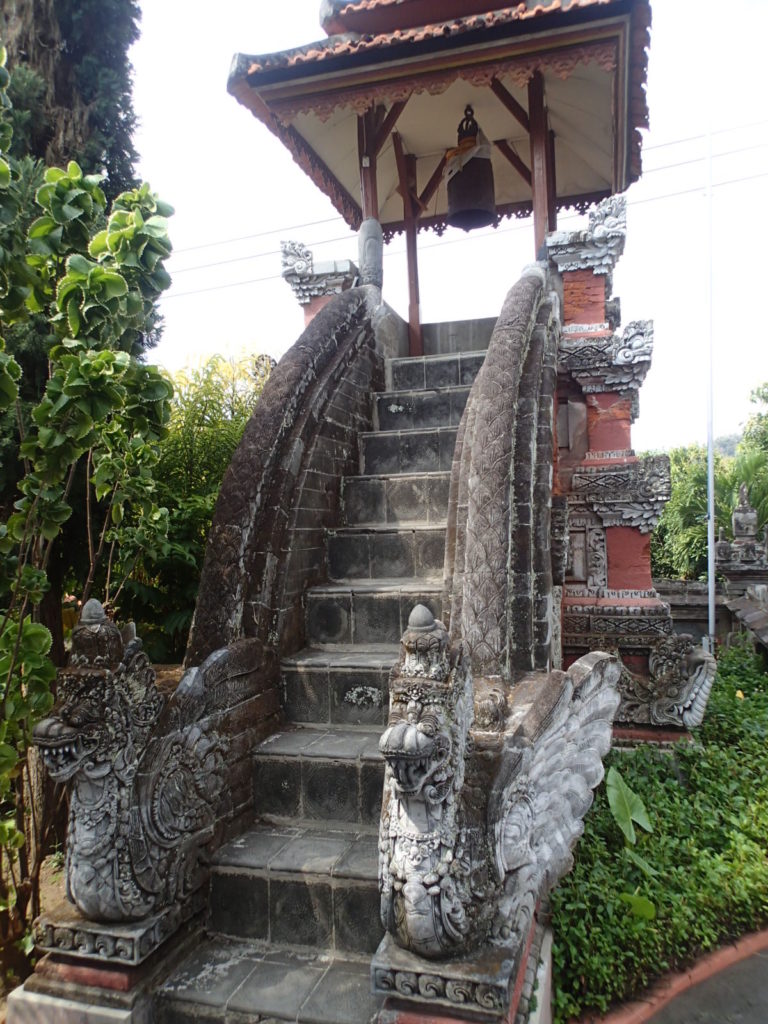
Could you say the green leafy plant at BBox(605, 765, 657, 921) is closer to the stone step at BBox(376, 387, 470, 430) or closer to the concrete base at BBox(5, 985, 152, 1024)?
the concrete base at BBox(5, 985, 152, 1024)

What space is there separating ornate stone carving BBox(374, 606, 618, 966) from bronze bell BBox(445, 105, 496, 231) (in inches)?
209

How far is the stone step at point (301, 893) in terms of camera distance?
2771 millimetres

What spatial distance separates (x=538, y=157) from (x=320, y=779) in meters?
4.92

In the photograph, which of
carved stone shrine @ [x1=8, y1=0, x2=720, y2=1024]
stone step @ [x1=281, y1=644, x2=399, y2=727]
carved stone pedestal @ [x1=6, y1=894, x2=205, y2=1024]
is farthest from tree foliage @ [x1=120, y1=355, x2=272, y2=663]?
carved stone pedestal @ [x1=6, y1=894, x2=205, y2=1024]

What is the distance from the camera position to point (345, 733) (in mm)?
3541

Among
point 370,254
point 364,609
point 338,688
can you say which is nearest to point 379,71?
point 370,254

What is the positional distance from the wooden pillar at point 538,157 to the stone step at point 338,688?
3.60m

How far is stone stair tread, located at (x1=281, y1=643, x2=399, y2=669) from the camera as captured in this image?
3.61m

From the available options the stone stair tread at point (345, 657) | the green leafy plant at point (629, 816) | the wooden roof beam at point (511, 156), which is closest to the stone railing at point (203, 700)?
the stone stair tread at point (345, 657)

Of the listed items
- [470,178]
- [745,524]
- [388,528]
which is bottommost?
[388,528]

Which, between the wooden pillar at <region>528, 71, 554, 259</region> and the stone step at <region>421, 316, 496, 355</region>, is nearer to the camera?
the wooden pillar at <region>528, 71, 554, 259</region>

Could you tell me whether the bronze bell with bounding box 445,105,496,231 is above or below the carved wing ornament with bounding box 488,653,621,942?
above

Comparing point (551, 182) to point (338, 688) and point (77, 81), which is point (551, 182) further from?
point (338, 688)

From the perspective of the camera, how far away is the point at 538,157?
5.50 metres
